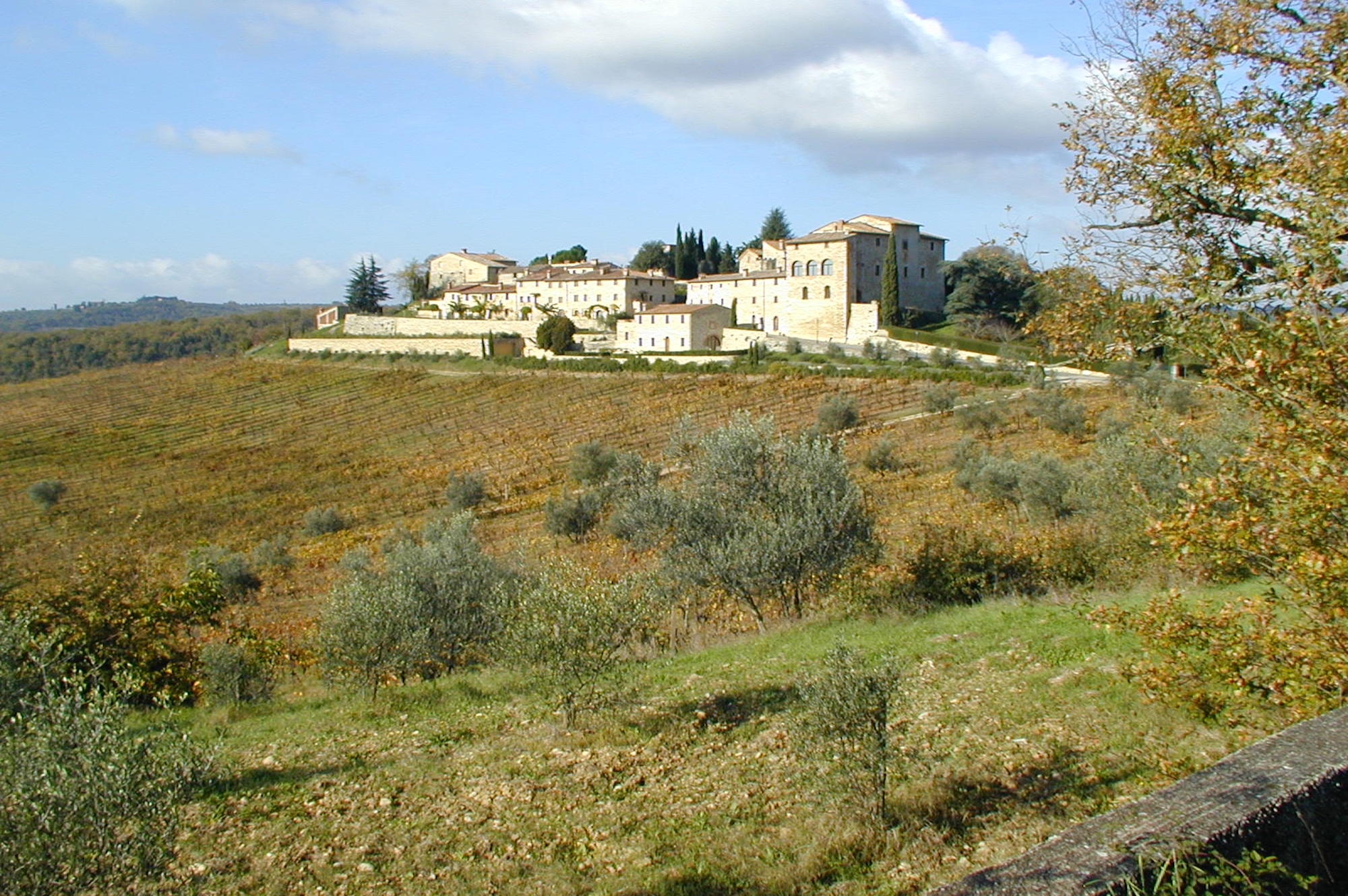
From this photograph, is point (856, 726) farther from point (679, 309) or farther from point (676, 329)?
point (679, 309)

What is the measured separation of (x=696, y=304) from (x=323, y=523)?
4743 cm

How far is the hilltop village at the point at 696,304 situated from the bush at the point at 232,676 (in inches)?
2119

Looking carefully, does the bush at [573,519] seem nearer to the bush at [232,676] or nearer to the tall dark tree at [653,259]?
the bush at [232,676]

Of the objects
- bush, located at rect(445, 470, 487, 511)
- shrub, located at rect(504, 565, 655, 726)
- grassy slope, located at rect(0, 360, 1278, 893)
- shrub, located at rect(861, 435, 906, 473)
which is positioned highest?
shrub, located at rect(504, 565, 655, 726)

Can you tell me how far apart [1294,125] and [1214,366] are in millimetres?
1816

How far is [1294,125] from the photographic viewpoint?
6.05 metres

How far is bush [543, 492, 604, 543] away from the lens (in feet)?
86.6

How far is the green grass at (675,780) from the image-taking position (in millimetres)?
5770

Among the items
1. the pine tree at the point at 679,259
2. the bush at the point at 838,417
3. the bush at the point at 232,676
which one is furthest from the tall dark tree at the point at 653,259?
the bush at the point at 232,676

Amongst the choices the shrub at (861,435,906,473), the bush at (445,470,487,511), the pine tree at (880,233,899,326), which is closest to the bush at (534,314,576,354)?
the pine tree at (880,233,899,326)

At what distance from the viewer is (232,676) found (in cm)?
1121

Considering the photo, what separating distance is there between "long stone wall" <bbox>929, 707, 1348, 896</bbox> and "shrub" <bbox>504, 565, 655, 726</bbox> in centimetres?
546

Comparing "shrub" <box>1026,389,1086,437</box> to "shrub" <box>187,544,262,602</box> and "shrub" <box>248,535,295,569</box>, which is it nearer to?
"shrub" <box>248,535,295,569</box>

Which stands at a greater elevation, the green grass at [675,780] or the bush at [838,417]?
the green grass at [675,780]
